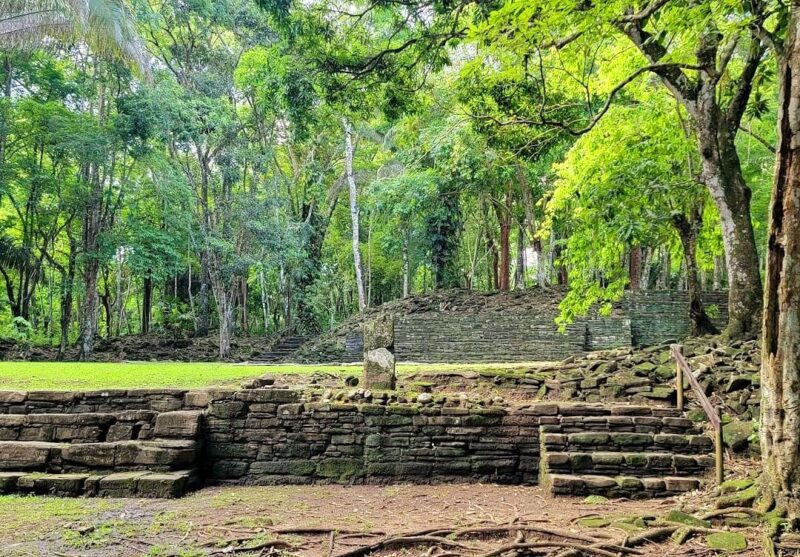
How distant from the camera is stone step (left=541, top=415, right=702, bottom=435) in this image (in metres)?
6.44

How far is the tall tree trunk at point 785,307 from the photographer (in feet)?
13.6

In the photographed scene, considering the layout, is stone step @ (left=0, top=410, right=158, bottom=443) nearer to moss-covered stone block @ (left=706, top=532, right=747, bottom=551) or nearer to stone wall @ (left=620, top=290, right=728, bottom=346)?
moss-covered stone block @ (left=706, top=532, right=747, bottom=551)

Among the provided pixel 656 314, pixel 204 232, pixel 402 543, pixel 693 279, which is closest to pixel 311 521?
pixel 402 543

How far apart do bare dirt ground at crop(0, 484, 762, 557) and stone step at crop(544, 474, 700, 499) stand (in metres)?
0.16

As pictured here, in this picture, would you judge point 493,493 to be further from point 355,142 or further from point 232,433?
point 355,142

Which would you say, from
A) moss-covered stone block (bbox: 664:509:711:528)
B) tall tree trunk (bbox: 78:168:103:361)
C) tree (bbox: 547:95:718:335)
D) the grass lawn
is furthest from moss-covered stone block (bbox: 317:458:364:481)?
tall tree trunk (bbox: 78:168:103:361)

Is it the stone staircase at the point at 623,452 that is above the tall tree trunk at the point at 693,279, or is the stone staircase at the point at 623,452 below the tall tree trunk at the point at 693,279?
below

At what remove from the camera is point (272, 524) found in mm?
4520

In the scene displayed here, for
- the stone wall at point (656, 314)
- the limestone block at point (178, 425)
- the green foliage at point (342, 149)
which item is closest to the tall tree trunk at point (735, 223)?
the green foliage at point (342, 149)

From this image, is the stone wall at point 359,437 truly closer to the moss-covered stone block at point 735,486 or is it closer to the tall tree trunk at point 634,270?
the moss-covered stone block at point 735,486

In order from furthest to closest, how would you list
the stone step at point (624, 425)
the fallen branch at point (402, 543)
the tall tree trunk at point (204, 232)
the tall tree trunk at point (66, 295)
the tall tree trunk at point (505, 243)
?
the tall tree trunk at point (505, 243)
the tall tree trunk at point (204, 232)
the tall tree trunk at point (66, 295)
the stone step at point (624, 425)
the fallen branch at point (402, 543)

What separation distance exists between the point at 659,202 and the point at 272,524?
7.99m

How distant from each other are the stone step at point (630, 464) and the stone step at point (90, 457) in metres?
4.31

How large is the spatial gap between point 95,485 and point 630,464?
5804mm
